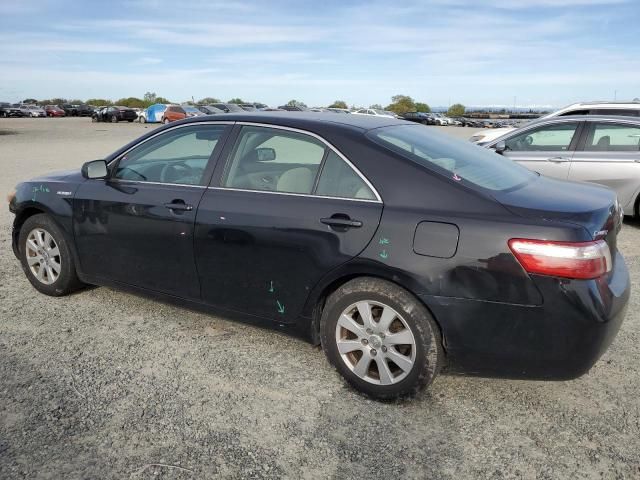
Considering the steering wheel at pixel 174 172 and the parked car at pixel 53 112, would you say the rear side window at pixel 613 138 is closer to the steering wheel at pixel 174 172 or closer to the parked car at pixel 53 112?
the steering wheel at pixel 174 172

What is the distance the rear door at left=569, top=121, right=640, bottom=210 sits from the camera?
7.54m

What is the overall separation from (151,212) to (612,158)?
20.9 feet

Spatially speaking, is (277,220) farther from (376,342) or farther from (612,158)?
(612,158)

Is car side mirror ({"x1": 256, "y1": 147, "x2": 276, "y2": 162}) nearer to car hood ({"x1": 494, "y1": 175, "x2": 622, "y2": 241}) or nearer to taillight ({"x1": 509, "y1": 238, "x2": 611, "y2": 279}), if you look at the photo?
car hood ({"x1": 494, "y1": 175, "x2": 622, "y2": 241})

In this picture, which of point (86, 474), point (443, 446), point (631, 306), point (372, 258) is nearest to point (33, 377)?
point (86, 474)

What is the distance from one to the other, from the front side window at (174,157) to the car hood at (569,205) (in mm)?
1959

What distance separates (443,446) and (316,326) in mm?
1000

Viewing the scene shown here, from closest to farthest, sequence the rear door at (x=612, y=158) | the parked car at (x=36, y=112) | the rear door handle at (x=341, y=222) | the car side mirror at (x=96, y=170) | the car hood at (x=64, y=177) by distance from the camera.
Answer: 1. the rear door handle at (x=341, y=222)
2. the car side mirror at (x=96, y=170)
3. the car hood at (x=64, y=177)
4. the rear door at (x=612, y=158)
5. the parked car at (x=36, y=112)

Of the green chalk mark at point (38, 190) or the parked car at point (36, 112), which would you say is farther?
the parked car at point (36, 112)

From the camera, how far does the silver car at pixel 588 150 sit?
7.57 metres

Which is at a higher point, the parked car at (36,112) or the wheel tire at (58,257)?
the parked car at (36,112)

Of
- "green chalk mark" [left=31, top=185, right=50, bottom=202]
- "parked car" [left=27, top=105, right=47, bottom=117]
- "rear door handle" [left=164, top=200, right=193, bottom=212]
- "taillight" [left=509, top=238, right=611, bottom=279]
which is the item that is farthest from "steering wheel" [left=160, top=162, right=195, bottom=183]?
"parked car" [left=27, top=105, right=47, bottom=117]

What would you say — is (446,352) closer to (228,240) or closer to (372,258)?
(372,258)

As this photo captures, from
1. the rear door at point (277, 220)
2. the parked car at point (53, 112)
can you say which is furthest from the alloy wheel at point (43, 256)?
the parked car at point (53, 112)
